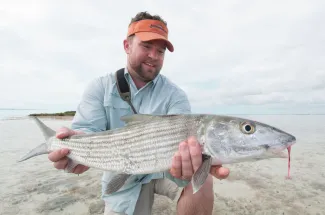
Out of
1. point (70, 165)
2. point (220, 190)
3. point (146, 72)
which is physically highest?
point (146, 72)

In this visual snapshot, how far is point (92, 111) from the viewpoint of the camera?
3.79 metres

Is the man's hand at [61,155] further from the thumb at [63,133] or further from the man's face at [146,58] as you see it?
the man's face at [146,58]

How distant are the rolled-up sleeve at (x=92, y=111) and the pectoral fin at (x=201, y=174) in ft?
6.83

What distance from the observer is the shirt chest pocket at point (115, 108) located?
3.86 meters

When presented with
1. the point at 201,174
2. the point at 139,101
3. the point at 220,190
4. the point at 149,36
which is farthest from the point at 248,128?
the point at 220,190

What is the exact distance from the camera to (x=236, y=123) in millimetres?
2500

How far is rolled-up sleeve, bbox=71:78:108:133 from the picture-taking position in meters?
3.77

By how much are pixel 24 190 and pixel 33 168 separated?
2077 mm

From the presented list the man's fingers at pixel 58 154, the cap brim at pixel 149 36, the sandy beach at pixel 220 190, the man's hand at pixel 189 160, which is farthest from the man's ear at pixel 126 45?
the sandy beach at pixel 220 190

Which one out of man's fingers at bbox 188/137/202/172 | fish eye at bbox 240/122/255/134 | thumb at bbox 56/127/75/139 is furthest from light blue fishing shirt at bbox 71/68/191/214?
fish eye at bbox 240/122/255/134

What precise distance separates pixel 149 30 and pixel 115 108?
1.54 meters

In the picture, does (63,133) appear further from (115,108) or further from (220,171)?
(220,171)

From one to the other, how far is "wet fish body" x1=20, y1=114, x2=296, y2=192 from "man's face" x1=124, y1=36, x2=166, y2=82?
4.32ft

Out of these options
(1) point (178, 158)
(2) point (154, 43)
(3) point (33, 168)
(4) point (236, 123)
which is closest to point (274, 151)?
(4) point (236, 123)
